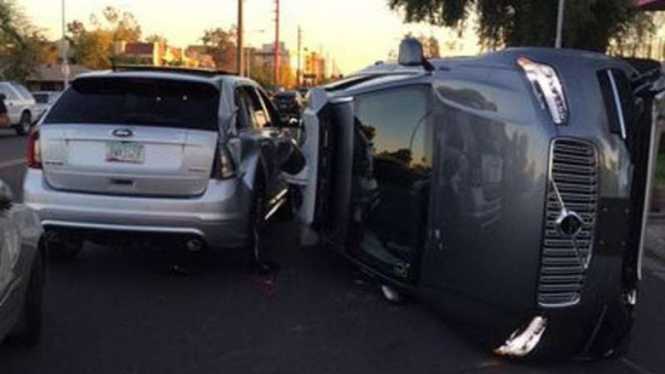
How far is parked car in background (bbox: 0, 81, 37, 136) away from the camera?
32.1 metres

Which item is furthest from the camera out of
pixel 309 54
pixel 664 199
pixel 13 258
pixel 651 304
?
pixel 309 54

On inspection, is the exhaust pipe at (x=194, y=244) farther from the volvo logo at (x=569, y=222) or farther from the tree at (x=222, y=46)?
the tree at (x=222, y=46)

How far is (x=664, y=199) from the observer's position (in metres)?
13.9

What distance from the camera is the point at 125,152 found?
782 centimetres

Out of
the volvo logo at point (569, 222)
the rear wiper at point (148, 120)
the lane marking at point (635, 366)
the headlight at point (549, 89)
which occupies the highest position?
the headlight at point (549, 89)

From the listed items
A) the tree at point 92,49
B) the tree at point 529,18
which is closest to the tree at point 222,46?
the tree at point 92,49

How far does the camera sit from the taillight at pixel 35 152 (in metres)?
8.04

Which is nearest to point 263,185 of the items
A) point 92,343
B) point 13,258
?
point 92,343

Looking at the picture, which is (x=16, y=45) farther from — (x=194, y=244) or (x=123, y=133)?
(x=194, y=244)

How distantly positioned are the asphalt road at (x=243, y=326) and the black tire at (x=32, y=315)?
70 mm

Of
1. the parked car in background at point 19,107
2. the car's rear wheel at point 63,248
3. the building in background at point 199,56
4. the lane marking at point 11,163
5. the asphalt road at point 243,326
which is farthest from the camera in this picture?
the building in background at point 199,56

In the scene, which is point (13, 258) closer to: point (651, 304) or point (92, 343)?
point (92, 343)

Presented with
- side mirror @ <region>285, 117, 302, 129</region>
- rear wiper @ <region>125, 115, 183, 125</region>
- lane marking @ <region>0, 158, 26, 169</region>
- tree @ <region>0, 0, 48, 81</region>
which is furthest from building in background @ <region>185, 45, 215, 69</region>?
rear wiper @ <region>125, 115, 183, 125</region>

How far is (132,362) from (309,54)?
505ft
